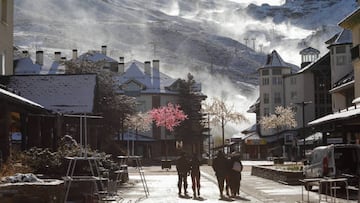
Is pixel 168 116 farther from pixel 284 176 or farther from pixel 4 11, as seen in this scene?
pixel 284 176

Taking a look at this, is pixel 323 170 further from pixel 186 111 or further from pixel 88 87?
pixel 186 111

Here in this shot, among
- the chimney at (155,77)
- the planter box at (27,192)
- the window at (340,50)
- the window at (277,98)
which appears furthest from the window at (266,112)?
the planter box at (27,192)

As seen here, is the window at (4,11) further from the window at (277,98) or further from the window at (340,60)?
the window at (277,98)

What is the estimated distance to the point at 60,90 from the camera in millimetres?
33031

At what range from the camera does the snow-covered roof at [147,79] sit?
92.0 meters

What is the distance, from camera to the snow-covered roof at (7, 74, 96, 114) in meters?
31.5

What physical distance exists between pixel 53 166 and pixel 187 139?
68039 mm

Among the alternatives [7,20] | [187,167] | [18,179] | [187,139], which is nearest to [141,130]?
[187,139]

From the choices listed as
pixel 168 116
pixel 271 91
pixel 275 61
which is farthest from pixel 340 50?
pixel 275 61

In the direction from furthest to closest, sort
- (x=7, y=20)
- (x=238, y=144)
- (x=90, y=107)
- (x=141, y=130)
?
1. (x=238, y=144)
2. (x=141, y=130)
3. (x=7, y=20)
4. (x=90, y=107)

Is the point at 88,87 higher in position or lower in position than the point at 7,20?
lower

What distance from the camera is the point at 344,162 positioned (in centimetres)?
2494

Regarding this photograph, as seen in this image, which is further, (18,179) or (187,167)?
(187,167)

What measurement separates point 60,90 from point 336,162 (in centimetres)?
1504
